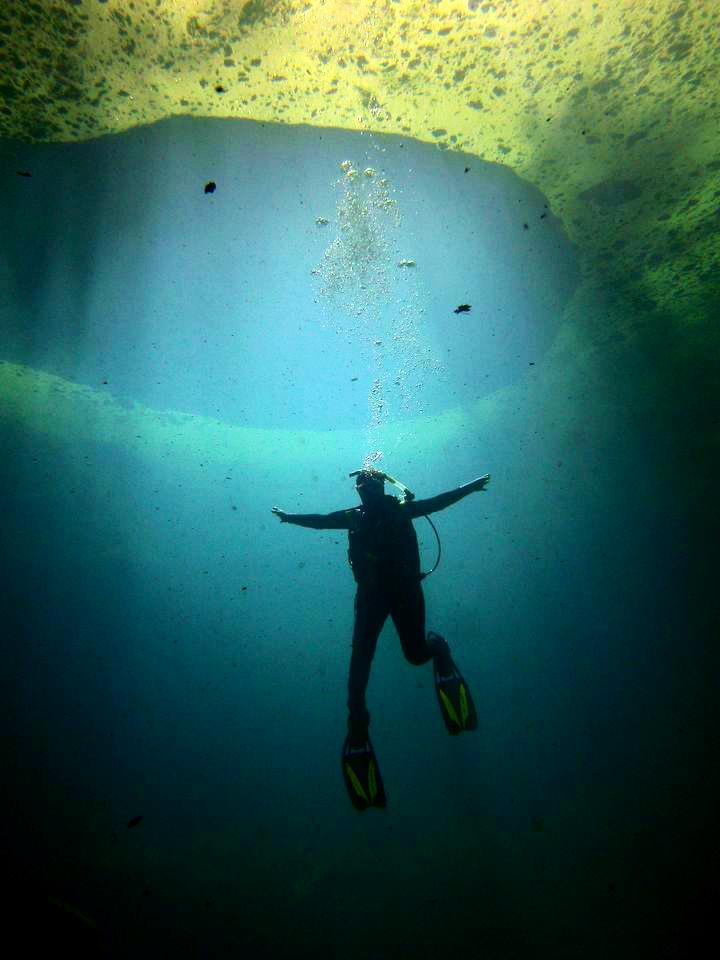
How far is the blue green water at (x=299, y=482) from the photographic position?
739 cm

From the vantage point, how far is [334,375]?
44.6 ft

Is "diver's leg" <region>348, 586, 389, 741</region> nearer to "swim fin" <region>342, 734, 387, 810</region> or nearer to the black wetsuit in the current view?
the black wetsuit

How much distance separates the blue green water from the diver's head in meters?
4.29

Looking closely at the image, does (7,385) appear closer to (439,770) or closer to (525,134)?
(525,134)

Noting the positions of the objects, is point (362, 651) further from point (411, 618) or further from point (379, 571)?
point (379, 571)

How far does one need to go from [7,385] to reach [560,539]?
27069 mm

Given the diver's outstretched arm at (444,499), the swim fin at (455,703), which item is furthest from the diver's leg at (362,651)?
the diver's outstretched arm at (444,499)

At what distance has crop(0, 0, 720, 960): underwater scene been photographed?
468 centimetres

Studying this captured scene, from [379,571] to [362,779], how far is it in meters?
2.42

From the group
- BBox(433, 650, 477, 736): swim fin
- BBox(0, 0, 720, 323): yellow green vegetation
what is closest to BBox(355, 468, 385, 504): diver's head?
BBox(433, 650, 477, 736): swim fin

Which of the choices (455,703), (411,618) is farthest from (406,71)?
(455,703)

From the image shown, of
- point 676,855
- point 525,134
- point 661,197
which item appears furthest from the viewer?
point 676,855

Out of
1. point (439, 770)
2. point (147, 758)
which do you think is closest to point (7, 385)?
point (147, 758)

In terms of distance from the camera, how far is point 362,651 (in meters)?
5.35
